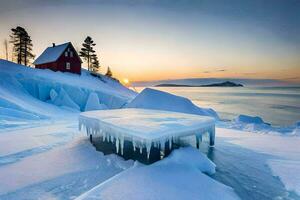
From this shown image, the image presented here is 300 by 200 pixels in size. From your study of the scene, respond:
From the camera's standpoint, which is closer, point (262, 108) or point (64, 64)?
point (64, 64)

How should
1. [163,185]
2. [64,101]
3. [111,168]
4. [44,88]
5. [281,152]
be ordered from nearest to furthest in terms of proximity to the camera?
[163,185] → [111,168] → [281,152] → [64,101] → [44,88]

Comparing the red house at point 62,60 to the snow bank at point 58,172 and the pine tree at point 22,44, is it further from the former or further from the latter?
the snow bank at point 58,172

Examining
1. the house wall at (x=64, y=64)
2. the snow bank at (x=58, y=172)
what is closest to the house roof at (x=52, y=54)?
the house wall at (x=64, y=64)

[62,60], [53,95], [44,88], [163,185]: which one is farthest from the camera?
[62,60]

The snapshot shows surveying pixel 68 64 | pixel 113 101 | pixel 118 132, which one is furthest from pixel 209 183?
pixel 68 64

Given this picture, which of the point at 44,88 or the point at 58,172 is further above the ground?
the point at 44,88

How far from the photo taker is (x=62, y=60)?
128ft

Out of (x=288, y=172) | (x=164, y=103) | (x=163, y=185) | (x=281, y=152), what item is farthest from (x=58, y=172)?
(x=164, y=103)

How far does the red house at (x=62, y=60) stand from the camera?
1526 inches

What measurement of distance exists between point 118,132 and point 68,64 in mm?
34299

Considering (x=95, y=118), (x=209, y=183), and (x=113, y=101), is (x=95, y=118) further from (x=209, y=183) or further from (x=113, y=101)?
(x=113, y=101)

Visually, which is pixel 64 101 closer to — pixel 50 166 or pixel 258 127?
pixel 50 166

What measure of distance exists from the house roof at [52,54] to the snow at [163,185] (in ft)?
119

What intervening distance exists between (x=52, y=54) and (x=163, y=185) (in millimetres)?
40222
